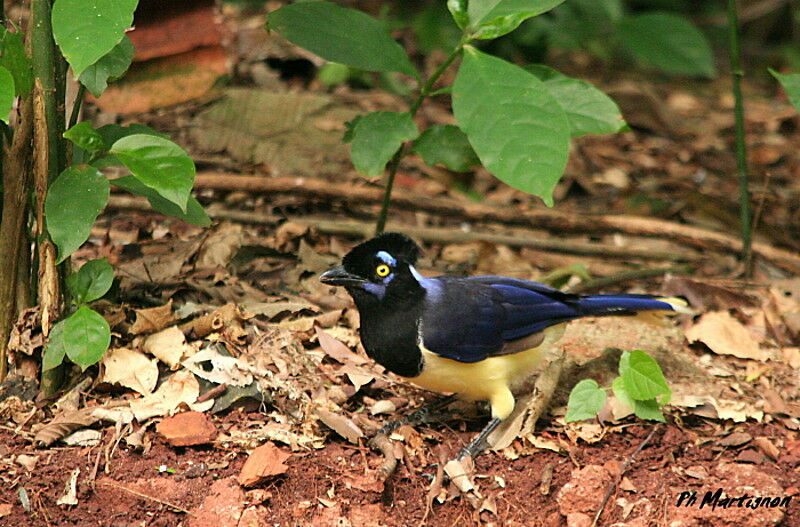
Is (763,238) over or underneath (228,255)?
underneath

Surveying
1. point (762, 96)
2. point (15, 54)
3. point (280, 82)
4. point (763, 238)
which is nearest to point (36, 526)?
point (15, 54)

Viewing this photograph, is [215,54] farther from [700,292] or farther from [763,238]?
[763,238]

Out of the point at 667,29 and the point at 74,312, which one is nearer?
the point at 74,312

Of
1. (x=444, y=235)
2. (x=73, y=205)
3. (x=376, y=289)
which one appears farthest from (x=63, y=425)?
(x=444, y=235)

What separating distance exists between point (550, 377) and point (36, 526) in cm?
227

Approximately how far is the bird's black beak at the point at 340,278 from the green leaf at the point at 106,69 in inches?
44.8

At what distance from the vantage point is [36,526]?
3240 millimetres

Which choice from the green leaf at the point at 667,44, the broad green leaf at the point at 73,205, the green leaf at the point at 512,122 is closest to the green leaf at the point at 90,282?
the broad green leaf at the point at 73,205

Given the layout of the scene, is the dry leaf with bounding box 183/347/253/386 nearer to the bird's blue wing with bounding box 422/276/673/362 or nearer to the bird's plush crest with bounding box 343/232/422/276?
the bird's plush crest with bounding box 343/232/422/276

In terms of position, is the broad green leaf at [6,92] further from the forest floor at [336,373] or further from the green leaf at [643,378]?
the green leaf at [643,378]

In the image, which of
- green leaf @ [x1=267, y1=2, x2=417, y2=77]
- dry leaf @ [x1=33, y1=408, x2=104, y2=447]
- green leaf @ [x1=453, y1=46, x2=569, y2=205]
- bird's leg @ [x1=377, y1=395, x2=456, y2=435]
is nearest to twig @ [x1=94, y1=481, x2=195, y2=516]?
dry leaf @ [x1=33, y1=408, x2=104, y2=447]

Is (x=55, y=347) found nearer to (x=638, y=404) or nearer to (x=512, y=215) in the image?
(x=638, y=404)

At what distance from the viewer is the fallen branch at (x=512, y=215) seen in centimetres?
557

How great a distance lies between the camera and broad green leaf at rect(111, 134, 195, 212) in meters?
3.06
